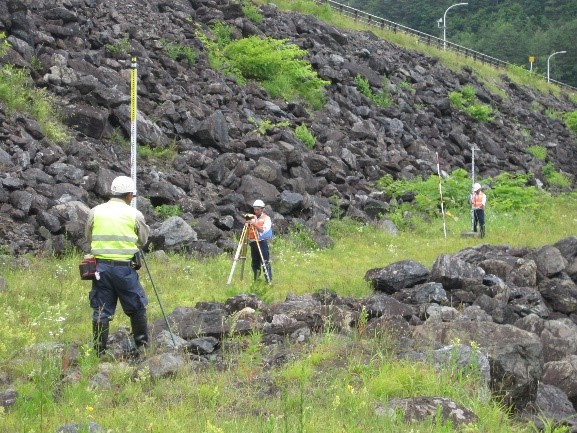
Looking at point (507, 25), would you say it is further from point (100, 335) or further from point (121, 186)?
point (100, 335)

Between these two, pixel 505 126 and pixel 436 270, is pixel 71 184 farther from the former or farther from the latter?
pixel 505 126

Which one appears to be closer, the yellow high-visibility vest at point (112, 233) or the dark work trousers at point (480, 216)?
the yellow high-visibility vest at point (112, 233)

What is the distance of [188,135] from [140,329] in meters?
13.7

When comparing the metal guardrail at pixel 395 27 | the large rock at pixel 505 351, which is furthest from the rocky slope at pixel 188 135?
the metal guardrail at pixel 395 27

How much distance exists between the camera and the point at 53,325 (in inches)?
392

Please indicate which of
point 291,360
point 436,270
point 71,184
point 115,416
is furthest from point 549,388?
point 71,184

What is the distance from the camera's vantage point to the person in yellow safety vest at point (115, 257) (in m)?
8.41

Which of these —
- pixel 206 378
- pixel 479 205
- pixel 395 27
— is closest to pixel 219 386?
pixel 206 378

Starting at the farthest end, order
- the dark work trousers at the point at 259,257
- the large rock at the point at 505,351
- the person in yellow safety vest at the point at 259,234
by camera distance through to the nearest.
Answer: the person in yellow safety vest at the point at 259,234 < the dark work trousers at the point at 259,257 < the large rock at the point at 505,351

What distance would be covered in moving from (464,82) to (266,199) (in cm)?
2488

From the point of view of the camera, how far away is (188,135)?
21.8 m

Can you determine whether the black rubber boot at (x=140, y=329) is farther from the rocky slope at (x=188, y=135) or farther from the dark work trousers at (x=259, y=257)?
the rocky slope at (x=188, y=135)

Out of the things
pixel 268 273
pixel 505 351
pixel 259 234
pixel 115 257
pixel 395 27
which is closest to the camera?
pixel 505 351

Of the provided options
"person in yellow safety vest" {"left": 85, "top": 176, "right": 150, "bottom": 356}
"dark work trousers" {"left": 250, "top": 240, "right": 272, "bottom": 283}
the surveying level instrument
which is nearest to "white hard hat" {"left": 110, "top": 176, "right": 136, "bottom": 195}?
"person in yellow safety vest" {"left": 85, "top": 176, "right": 150, "bottom": 356}
